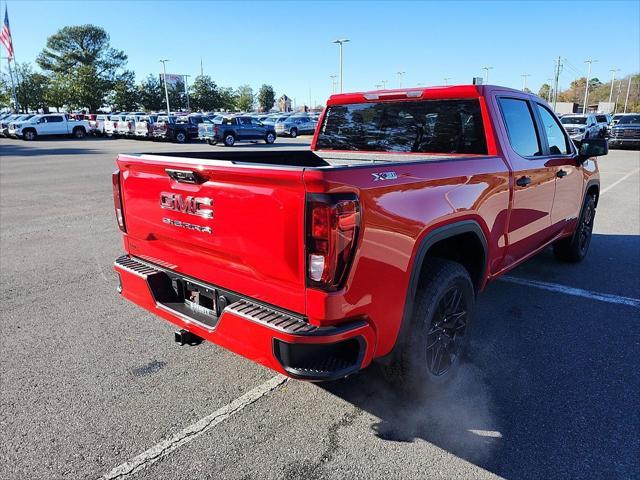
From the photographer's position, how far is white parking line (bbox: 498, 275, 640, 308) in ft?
15.6

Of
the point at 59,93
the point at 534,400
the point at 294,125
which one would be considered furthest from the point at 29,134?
the point at 59,93

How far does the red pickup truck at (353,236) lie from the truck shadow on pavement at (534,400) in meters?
0.26

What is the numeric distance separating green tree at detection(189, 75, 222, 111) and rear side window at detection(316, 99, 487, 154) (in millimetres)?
96316

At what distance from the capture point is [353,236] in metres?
2.22

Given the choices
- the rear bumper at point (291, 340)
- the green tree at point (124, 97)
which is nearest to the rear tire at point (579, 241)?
the rear bumper at point (291, 340)

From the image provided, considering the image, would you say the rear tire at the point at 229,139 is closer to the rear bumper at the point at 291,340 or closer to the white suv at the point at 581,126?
the white suv at the point at 581,126

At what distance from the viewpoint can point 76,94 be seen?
6725 cm

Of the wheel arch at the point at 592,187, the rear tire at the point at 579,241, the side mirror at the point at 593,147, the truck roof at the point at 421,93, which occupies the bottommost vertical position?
the rear tire at the point at 579,241

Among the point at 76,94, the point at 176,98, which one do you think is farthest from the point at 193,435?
the point at 176,98

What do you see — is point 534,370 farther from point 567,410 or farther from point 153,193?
point 153,193

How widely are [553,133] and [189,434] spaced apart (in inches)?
167

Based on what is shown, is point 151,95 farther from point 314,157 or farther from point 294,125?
point 314,157

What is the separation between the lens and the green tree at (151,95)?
81.2m

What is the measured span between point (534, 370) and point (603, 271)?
301 centimetres
